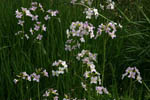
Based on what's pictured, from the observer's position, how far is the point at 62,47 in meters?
2.50

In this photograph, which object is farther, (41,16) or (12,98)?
(41,16)

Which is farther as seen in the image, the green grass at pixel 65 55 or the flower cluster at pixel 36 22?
the flower cluster at pixel 36 22

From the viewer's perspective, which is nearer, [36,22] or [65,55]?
[65,55]

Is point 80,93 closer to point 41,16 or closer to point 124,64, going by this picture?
point 124,64

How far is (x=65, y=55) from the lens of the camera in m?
2.54

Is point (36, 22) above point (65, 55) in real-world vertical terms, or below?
above

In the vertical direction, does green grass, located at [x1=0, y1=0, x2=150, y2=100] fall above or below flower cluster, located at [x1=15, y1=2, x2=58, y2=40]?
below

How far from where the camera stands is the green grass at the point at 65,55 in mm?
2189

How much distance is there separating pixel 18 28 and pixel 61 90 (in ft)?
3.45

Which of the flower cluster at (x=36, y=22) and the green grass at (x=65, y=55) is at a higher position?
the flower cluster at (x=36, y=22)

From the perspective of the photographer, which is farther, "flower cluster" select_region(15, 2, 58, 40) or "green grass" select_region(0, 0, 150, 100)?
"flower cluster" select_region(15, 2, 58, 40)

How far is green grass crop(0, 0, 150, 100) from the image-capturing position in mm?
2189

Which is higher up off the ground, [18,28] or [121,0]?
[121,0]

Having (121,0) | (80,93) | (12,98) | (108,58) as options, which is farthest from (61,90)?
(121,0)
